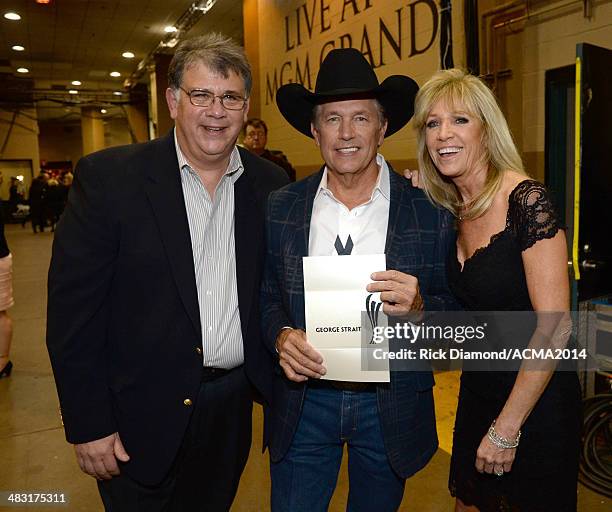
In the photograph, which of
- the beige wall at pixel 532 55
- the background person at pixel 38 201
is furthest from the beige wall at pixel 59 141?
the beige wall at pixel 532 55

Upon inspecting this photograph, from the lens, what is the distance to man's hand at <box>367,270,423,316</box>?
1.46 m

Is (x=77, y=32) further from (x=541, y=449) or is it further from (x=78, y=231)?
(x=541, y=449)

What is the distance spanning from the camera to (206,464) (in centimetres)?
185

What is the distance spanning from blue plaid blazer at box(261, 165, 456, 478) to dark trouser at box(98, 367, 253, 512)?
0.54 ft

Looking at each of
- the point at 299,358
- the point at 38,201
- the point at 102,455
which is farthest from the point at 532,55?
the point at 38,201

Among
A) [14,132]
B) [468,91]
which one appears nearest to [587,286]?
[468,91]

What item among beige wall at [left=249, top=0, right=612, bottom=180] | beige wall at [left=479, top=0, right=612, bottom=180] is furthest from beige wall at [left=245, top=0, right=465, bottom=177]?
beige wall at [left=479, top=0, right=612, bottom=180]

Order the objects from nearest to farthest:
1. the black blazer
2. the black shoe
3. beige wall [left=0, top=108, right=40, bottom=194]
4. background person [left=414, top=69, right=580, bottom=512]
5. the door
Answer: background person [left=414, top=69, right=580, bottom=512] < the black blazer < the door < the black shoe < beige wall [left=0, top=108, right=40, bottom=194]

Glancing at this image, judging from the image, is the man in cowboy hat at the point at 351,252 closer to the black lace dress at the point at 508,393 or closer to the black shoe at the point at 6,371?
the black lace dress at the point at 508,393

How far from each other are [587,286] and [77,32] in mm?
12797

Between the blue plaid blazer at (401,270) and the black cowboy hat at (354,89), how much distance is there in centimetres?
24

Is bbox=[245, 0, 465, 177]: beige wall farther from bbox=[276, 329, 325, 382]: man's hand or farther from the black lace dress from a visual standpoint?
bbox=[276, 329, 325, 382]: man's hand

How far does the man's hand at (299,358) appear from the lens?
151 cm

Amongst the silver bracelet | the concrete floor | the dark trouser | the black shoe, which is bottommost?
the concrete floor
